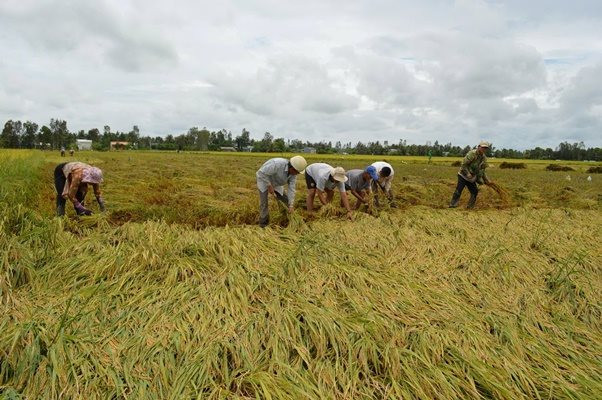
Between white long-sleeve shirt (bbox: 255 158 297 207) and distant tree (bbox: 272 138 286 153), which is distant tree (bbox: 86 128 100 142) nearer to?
distant tree (bbox: 272 138 286 153)

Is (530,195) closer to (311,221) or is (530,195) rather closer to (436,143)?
(311,221)

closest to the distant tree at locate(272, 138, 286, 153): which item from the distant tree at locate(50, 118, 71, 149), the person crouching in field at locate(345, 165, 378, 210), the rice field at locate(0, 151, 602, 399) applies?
the distant tree at locate(50, 118, 71, 149)

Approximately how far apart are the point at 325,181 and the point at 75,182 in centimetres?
388

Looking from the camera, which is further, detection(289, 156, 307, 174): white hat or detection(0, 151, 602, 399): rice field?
detection(289, 156, 307, 174): white hat

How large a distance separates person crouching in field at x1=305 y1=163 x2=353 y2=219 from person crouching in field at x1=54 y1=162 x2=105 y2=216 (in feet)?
11.3

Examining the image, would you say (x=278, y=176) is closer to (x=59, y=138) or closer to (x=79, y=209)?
(x=79, y=209)

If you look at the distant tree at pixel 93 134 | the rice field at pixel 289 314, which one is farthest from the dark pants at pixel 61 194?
the distant tree at pixel 93 134

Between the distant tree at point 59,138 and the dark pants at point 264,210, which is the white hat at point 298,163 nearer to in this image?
the dark pants at point 264,210

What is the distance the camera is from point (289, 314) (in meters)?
2.86

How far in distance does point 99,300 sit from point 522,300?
371 centimetres

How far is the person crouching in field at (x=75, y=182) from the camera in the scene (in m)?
5.62

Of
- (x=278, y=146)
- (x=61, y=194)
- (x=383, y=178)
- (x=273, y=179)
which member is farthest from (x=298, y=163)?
(x=278, y=146)

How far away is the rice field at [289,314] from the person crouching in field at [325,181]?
127cm

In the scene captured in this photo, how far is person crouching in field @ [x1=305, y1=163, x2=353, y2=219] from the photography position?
6449 mm
